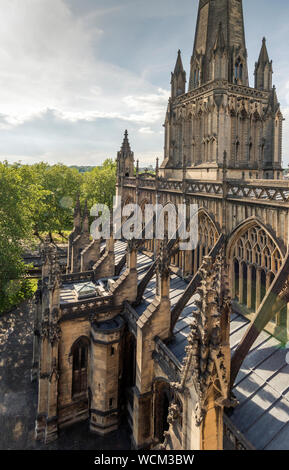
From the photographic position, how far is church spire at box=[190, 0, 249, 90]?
816 inches

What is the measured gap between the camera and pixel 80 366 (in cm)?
1427

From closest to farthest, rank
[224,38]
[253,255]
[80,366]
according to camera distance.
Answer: [253,255], [80,366], [224,38]

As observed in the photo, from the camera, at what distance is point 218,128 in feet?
65.0

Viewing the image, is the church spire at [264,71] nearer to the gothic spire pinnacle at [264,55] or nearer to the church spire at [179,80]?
the gothic spire pinnacle at [264,55]

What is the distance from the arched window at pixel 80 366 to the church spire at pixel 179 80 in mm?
21006

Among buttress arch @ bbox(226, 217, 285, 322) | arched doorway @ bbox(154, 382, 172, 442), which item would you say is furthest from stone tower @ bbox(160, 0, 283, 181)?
arched doorway @ bbox(154, 382, 172, 442)

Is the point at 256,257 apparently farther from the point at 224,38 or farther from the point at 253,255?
the point at 224,38

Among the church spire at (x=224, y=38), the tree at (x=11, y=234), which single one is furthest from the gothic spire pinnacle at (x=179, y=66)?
the tree at (x=11, y=234)

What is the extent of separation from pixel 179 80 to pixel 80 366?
2337cm

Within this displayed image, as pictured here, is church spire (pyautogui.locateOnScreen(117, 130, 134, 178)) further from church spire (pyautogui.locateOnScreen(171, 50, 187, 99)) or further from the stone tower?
the stone tower

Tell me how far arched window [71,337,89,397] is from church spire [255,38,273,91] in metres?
21.5

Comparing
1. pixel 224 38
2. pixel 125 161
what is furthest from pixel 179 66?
pixel 125 161

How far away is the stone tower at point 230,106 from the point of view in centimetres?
1986

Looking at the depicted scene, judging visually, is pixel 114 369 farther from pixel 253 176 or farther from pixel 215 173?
pixel 253 176
